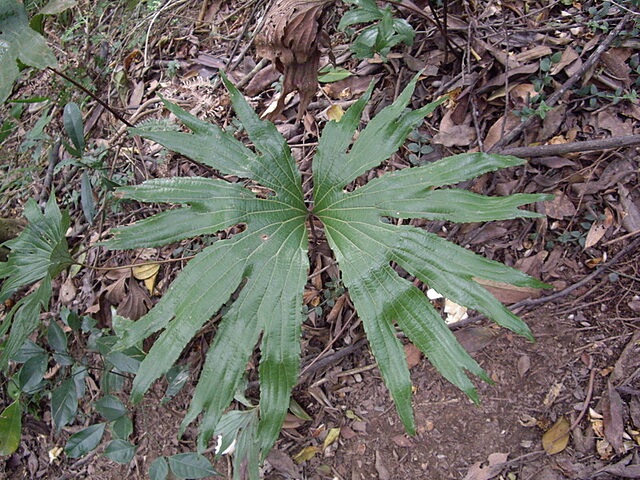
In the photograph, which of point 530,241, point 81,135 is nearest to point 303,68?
point 81,135

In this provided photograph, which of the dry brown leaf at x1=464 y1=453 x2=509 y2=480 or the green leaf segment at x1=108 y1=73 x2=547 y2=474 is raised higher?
the green leaf segment at x1=108 y1=73 x2=547 y2=474

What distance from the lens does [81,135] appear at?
2361 mm

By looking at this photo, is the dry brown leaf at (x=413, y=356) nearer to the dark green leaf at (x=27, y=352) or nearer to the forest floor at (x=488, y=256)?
the forest floor at (x=488, y=256)

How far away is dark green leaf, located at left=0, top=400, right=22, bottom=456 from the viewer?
2073 millimetres

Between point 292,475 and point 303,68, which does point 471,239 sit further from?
point 292,475

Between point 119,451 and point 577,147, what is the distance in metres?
2.35

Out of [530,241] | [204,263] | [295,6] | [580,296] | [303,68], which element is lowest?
[580,296]

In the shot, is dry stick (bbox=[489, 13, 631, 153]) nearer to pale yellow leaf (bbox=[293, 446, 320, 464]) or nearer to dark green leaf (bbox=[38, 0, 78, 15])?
pale yellow leaf (bbox=[293, 446, 320, 464])

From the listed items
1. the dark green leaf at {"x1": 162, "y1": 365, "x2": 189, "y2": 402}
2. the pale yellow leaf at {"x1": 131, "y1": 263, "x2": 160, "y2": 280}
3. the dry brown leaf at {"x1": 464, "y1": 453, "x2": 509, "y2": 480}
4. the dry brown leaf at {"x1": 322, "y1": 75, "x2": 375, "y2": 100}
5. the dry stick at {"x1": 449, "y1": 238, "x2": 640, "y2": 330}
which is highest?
the dry brown leaf at {"x1": 322, "y1": 75, "x2": 375, "y2": 100}

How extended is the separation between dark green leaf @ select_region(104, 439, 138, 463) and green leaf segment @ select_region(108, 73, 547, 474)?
772 millimetres

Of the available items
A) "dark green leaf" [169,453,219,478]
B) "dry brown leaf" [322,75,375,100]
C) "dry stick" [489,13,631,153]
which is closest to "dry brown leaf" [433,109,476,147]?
"dry stick" [489,13,631,153]

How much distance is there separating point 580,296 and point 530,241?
0.32m

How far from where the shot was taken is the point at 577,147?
2025 millimetres

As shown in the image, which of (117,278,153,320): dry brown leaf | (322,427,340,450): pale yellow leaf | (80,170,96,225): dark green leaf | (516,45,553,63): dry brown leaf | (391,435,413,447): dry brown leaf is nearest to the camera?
(391,435,413,447): dry brown leaf
